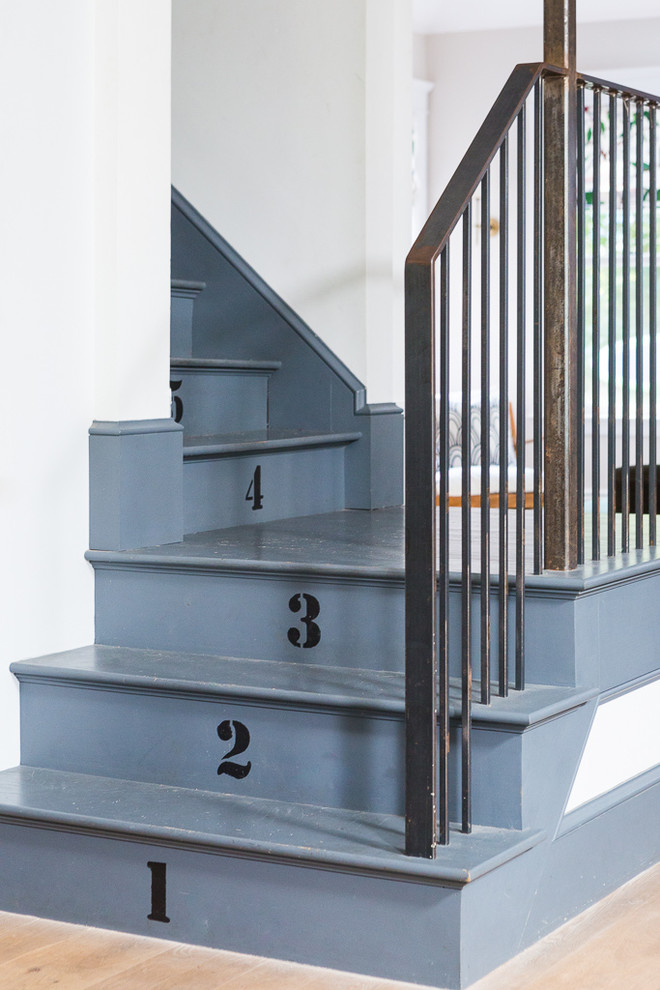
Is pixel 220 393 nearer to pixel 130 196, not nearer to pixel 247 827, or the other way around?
pixel 130 196

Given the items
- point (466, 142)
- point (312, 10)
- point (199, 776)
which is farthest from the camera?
point (466, 142)

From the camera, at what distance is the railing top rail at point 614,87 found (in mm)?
2334

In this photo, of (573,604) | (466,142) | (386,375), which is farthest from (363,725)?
(466,142)

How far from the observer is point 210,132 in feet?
11.8

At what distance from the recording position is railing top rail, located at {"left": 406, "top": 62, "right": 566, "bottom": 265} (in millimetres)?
1953

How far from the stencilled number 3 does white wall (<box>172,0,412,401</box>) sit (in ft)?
3.72

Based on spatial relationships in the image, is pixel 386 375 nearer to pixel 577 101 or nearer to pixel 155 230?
pixel 155 230

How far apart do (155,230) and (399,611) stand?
937 millimetres

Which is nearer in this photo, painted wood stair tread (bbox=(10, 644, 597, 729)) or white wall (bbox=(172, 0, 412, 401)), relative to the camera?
painted wood stair tread (bbox=(10, 644, 597, 729))

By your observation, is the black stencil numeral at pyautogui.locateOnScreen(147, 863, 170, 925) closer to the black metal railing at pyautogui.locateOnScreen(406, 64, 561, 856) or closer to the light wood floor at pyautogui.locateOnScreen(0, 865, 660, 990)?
the light wood floor at pyautogui.locateOnScreen(0, 865, 660, 990)

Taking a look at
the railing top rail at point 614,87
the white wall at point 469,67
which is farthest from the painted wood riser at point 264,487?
the white wall at point 469,67

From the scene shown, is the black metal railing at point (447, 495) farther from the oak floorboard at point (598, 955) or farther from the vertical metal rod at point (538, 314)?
the oak floorboard at point (598, 955)

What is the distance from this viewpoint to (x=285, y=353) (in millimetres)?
3523

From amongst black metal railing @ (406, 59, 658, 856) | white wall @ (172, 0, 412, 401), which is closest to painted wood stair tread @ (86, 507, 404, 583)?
black metal railing @ (406, 59, 658, 856)
